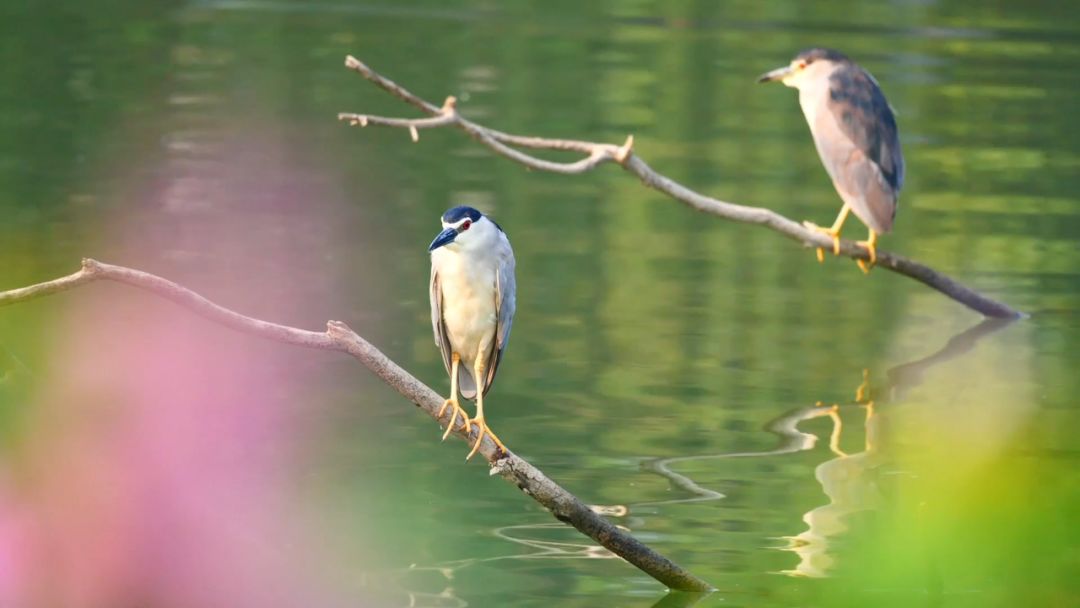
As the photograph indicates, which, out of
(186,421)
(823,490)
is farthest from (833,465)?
(186,421)

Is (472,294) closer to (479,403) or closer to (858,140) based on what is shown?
(479,403)

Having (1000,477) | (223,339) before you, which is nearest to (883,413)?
(223,339)

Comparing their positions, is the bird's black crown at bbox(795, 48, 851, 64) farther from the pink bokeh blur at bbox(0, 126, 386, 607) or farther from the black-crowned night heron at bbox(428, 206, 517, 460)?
the black-crowned night heron at bbox(428, 206, 517, 460)

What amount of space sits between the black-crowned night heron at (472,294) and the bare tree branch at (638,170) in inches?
47.1

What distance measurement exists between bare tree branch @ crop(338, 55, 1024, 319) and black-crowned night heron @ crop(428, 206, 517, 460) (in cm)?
120

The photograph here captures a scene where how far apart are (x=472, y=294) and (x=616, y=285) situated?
170 inches

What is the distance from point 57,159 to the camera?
1130cm

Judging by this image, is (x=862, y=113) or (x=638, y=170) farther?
(x=862, y=113)

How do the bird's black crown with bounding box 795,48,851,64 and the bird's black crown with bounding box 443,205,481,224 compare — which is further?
the bird's black crown with bounding box 795,48,851,64

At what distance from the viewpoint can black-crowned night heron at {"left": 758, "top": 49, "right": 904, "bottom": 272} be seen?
779cm

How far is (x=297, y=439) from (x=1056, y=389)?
10.7 feet

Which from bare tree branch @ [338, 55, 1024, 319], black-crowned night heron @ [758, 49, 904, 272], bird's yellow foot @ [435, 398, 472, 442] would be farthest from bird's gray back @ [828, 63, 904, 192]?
bird's yellow foot @ [435, 398, 472, 442]

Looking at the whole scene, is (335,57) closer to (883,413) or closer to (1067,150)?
(1067,150)

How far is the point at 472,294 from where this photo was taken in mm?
4770
